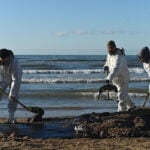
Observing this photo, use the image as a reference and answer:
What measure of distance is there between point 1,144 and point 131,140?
2.28 m

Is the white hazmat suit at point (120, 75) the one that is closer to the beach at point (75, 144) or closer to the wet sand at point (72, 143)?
the wet sand at point (72, 143)

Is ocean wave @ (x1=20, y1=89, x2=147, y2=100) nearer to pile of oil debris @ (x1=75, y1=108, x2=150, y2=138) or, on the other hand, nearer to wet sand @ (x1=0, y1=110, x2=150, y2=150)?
pile of oil debris @ (x1=75, y1=108, x2=150, y2=138)

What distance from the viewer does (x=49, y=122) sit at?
1080 centimetres

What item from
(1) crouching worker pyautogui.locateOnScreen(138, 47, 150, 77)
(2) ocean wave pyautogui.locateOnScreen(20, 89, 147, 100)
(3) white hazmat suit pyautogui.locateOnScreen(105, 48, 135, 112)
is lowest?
(2) ocean wave pyautogui.locateOnScreen(20, 89, 147, 100)

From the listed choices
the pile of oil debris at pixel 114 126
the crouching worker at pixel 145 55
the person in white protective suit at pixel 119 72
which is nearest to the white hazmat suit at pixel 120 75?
the person in white protective suit at pixel 119 72

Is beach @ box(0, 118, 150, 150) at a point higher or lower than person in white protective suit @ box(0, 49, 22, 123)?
lower

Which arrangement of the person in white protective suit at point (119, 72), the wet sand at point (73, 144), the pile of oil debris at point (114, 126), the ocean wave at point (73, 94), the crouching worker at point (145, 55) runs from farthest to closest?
1. the ocean wave at point (73, 94)
2. the person in white protective suit at point (119, 72)
3. the crouching worker at point (145, 55)
4. the pile of oil debris at point (114, 126)
5. the wet sand at point (73, 144)

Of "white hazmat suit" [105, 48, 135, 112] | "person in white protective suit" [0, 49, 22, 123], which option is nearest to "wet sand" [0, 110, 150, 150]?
"person in white protective suit" [0, 49, 22, 123]

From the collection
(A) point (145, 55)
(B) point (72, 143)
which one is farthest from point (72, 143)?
(A) point (145, 55)

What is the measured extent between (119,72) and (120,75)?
0.41 feet

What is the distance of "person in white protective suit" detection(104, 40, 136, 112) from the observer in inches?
439

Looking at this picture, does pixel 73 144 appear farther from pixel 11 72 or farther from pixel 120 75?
pixel 120 75

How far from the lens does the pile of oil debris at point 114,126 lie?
930cm

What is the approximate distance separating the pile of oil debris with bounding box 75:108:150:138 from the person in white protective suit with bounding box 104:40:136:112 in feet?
4.04
